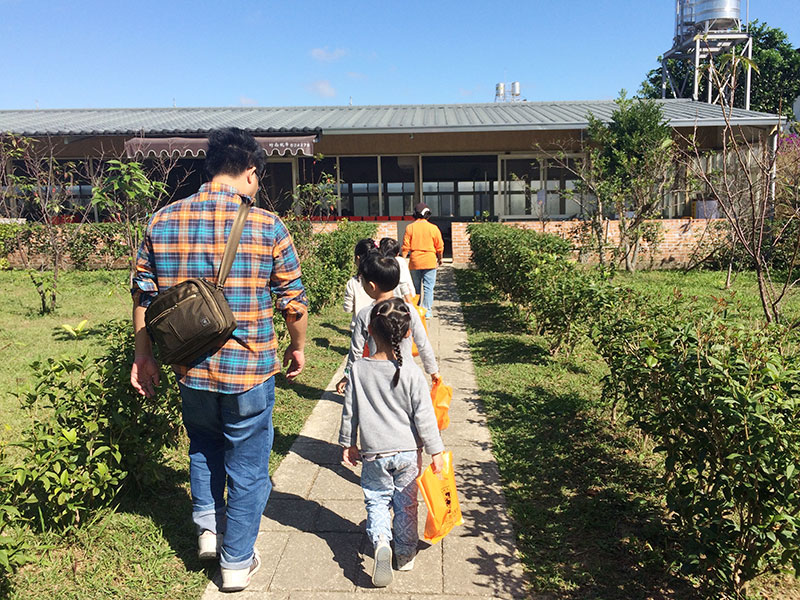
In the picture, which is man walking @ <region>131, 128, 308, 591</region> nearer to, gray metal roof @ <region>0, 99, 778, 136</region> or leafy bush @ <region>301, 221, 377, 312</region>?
leafy bush @ <region>301, 221, 377, 312</region>

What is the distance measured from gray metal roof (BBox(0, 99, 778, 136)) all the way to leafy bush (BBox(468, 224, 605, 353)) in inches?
314

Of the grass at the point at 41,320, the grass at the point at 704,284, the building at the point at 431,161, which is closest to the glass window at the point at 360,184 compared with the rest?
the building at the point at 431,161

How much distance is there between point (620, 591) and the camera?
2.64m

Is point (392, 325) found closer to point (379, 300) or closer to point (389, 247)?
point (379, 300)

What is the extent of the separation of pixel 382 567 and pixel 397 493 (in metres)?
0.32

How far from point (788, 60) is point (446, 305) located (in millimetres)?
27852

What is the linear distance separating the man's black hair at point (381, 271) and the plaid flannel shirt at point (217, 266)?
94 centimetres

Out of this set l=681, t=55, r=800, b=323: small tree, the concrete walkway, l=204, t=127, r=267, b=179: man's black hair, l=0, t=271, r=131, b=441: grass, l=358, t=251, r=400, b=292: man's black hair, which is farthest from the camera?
l=0, t=271, r=131, b=441: grass

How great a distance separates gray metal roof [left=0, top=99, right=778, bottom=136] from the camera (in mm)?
15258

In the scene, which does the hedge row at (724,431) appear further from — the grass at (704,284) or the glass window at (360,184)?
the glass window at (360,184)

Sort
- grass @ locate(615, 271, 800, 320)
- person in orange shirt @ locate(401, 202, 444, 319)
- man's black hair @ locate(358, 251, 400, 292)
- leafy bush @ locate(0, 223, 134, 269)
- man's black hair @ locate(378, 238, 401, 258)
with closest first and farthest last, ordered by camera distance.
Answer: man's black hair @ locate(358, 251, 400, 292) → man's black hair @ locate(378, 238, 401, 258) → person in orange shirt @ locate(401, 202, 444, 319) → grass @ locate(615, 271, 800, 320) → leafy bush @ locate(0, 223, 134, 269)

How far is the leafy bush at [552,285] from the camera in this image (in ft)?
18.1

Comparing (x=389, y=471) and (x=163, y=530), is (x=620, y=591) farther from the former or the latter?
(x=163, y=530)

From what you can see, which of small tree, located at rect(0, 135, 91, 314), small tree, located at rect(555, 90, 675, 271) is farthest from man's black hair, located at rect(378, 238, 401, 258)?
small tree, located at rect(555, 90, 675, 271)
